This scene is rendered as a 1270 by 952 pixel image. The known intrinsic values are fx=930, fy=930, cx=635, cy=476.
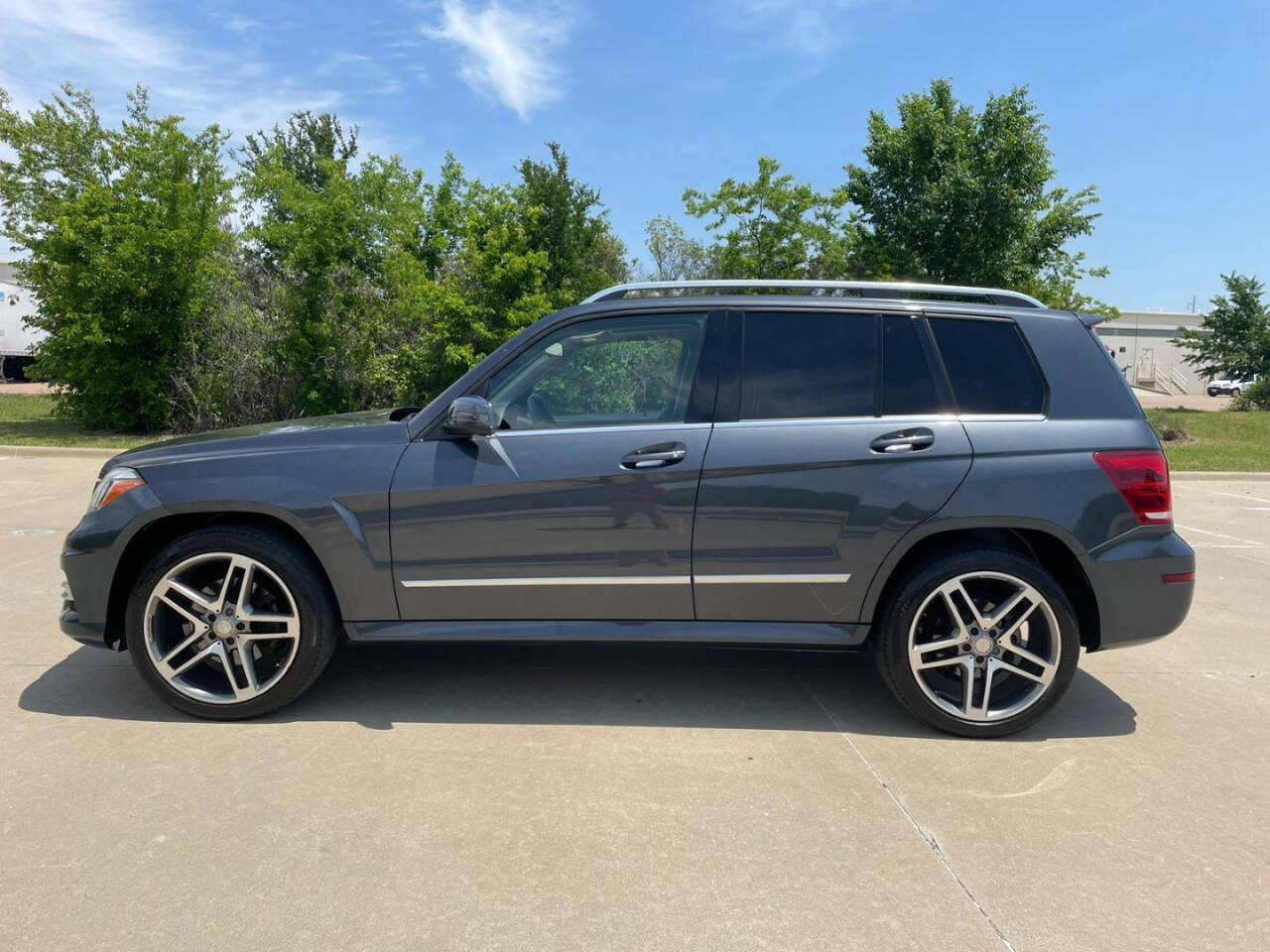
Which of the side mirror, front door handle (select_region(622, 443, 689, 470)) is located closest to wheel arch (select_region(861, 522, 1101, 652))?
front door handle (select_region(622, 443, 689, 470))

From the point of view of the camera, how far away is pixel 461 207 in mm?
19688

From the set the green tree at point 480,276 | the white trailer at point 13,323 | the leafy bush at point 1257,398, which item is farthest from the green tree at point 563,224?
the white trailer at point 13,323

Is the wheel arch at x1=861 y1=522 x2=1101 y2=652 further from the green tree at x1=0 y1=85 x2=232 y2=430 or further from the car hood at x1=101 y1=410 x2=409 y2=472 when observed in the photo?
the green tree at x1=0 y1=85 x2=232 y2=430

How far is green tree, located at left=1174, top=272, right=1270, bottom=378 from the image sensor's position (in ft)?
97.6

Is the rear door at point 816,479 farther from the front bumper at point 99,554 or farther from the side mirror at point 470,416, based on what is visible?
the front bumper at point 99,554

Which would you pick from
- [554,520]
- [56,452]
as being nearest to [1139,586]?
[554,520]

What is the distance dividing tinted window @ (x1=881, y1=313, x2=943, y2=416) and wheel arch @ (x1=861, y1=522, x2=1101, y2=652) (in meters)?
0.52

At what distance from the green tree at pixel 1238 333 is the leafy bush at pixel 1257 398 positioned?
2.78 feet

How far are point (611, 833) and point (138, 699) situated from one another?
97.8 inches

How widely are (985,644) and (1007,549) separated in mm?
427

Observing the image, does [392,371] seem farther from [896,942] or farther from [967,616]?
[896,942]

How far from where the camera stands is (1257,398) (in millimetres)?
28953

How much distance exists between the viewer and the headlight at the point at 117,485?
3930 millimetres

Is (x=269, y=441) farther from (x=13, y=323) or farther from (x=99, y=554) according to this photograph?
(x=13, y=323)
